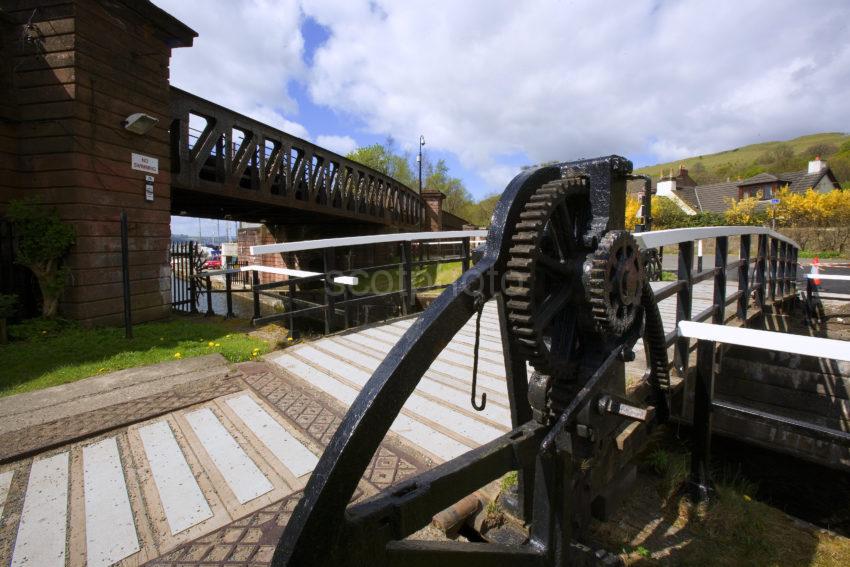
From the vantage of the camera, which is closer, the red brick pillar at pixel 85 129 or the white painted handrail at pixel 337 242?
the white painted handrail at pixel 337 242

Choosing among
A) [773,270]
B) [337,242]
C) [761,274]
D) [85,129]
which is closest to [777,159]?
[773,270]

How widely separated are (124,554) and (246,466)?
67 centimetres

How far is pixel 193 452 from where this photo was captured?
8.29 feet

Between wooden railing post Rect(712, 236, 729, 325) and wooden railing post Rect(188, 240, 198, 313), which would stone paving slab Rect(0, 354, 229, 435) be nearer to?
wooden railing post Rect(712, 236, 729, 325)

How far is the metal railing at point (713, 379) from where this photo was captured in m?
1.92

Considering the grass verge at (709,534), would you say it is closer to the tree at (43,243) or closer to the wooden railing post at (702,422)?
the wooden railing post at (702,422)

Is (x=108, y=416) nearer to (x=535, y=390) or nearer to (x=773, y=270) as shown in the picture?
(x=535, y=390)

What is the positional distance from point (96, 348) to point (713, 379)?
6.09m

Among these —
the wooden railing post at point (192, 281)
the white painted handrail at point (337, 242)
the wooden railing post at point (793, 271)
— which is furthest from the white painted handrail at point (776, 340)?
the wooden railing post at point (192, 281)

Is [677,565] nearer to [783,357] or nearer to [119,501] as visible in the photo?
[119,501]

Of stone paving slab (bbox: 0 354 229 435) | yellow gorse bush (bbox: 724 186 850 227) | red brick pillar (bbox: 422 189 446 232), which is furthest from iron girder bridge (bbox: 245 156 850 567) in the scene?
yellow gorse bush (bbox: 724 186 850 227)

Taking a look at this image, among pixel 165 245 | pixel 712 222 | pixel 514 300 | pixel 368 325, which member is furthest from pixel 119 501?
pixel 712 222

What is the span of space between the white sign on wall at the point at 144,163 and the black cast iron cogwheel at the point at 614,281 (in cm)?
768

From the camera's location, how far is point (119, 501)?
6.88 feet
